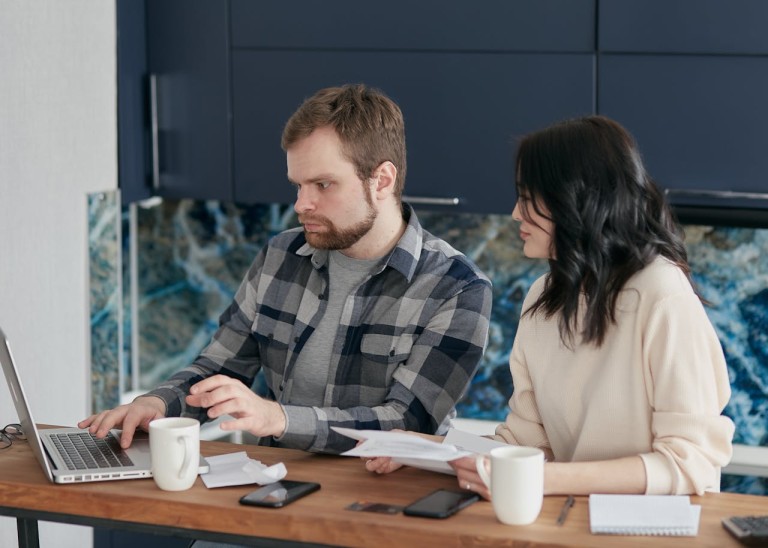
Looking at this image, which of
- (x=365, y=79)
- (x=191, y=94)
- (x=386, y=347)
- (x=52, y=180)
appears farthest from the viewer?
(x=191, y=94)

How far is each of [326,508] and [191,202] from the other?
2.27 metres

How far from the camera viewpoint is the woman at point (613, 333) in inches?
67.2

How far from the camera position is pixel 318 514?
5.29 feet

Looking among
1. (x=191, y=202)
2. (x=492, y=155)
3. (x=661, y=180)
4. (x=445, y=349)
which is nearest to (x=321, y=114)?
(x=445, y=349)

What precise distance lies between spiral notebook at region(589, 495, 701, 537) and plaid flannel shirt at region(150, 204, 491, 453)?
576 mm

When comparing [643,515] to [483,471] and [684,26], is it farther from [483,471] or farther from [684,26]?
[684,26]

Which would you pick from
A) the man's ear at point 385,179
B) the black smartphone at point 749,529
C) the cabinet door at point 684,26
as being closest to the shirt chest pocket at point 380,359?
the man's ear at point 385,179

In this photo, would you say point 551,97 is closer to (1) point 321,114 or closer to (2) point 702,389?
(1) point 321,114

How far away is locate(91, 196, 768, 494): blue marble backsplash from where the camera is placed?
321 cm

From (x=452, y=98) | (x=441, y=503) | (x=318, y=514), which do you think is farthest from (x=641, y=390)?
(x=452, y=98)

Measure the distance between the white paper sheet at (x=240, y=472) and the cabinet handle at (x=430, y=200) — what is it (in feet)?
4.35

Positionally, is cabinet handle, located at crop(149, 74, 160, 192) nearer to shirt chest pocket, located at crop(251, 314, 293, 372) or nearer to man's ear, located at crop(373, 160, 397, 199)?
shirt chest pocket, located at crop(251, 314, 293, 372)

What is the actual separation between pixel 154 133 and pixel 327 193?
1210mm

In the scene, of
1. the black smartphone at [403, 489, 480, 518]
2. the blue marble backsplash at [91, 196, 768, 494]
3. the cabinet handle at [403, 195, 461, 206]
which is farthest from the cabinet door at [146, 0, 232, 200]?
the black smartphone at [403, 489, 480, 518]
